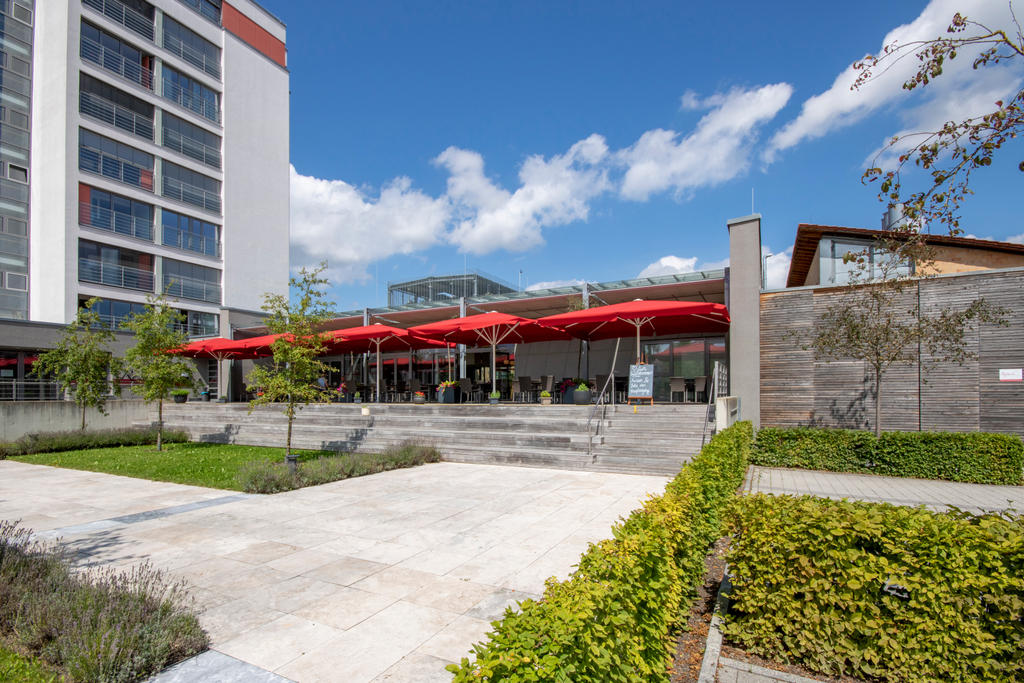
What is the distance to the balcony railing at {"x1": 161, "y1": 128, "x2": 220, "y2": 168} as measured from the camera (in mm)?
29400

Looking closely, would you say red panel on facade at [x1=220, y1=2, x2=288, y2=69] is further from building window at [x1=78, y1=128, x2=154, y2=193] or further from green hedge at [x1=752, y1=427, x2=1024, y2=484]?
green hedge at [x1=752, y1=427, x2=1024, y2=484]

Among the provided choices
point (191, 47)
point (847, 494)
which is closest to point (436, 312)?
point (847, 494)

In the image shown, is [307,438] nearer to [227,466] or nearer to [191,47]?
[227,466]

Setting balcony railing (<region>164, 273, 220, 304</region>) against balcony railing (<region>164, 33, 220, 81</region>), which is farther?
balcony railing (<region>164, 33, 220, 81</region>)

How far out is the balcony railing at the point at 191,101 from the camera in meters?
29.8

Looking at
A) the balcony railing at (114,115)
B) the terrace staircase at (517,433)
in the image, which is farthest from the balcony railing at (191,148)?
the terrace staircase at (517,433)

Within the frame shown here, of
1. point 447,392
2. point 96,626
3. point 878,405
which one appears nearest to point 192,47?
point 447,392

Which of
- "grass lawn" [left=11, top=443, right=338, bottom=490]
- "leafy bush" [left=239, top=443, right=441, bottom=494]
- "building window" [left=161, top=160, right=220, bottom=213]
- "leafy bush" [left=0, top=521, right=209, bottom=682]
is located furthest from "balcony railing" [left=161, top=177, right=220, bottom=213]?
"leafy bush" [left=0, top=521, right=209, bottom=682]

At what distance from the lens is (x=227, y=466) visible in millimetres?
12297

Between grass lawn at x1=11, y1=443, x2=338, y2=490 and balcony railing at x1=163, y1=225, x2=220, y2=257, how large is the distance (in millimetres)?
16502

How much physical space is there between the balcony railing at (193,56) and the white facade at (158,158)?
73mm

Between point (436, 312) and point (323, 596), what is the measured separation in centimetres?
1917

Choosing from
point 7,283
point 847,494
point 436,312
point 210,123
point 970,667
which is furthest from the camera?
point 210,123

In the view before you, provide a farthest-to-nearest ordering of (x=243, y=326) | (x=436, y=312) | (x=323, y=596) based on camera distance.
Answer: (x=243, y=326) → (x=436, y=312) → (x=323, y=596)
